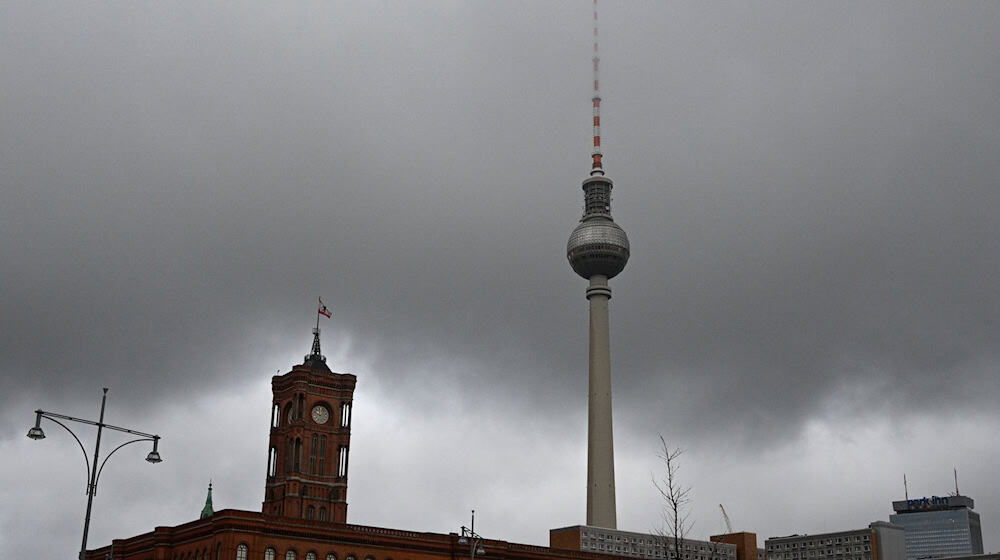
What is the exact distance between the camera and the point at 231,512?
108 meters

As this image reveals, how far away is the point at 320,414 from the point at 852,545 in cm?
9216

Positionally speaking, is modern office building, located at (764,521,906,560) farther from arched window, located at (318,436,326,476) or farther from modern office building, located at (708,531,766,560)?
arched window, located at (318,436,326,476)

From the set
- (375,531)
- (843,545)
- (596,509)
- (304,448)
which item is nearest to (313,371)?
(304,448)

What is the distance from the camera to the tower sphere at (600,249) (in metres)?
195

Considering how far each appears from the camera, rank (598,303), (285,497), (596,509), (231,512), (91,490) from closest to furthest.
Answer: (91,490) < (231,512) < (285,497) < (596,509) < (598,303)

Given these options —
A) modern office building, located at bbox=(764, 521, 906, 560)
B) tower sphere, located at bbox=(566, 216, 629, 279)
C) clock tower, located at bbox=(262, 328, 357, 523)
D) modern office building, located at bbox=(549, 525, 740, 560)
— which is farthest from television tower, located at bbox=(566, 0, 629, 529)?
clock tower, located at bbox=(262, 328, 357, 523)

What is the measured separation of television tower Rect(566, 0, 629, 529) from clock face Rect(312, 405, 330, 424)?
49.6 metres

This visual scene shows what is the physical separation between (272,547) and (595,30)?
11827 centimetres

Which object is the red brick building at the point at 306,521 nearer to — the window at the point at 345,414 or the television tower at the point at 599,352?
the window at the point at 345,414

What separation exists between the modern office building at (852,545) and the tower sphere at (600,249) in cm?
5572

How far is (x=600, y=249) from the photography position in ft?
639

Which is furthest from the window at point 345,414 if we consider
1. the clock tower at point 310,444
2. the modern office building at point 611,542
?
the modern office building at point 611,542

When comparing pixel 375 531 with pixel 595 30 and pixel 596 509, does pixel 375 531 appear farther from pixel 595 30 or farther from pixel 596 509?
pixel 595 30

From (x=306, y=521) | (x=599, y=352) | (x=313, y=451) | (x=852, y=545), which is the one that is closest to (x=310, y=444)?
(x=313, y=451)
